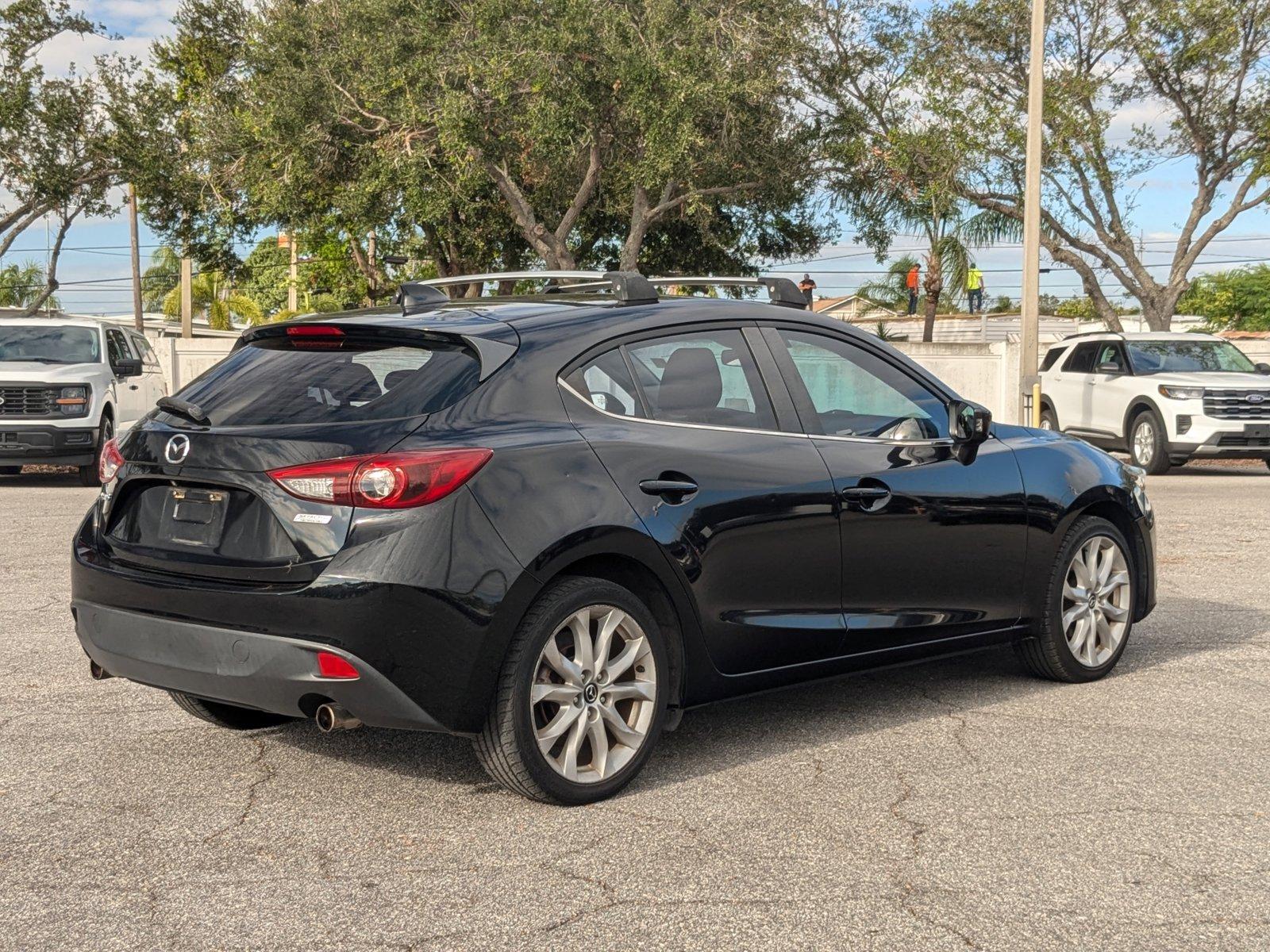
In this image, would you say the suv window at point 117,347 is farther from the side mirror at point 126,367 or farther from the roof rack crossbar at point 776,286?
the roof rack crossbar at point 776,286

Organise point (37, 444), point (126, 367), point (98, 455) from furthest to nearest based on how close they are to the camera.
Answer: point (126, 367) → point (98, 455) → point (37, 444)

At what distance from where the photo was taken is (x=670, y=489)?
5191 mm

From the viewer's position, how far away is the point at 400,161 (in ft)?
86.8

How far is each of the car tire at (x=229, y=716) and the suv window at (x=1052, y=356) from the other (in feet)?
62.0

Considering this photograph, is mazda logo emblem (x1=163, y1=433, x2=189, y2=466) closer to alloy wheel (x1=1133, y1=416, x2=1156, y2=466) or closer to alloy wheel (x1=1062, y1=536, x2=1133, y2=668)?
alloy wheel (x1=1062, y1=536, x2=1133, y2=668)

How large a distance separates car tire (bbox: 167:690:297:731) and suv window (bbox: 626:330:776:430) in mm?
1845

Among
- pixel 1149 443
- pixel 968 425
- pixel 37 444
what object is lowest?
pixel 1149 443

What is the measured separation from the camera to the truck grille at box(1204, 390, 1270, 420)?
64.6ft

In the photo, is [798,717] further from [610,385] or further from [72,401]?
[72,401]

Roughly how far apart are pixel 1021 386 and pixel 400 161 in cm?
1084

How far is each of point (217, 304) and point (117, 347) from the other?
135ft

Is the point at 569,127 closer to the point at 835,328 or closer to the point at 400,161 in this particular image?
the point at 400,161

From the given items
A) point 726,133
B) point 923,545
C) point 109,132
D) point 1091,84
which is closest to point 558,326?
point 923,545

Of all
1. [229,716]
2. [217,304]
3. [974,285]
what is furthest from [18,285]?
[229,716]
